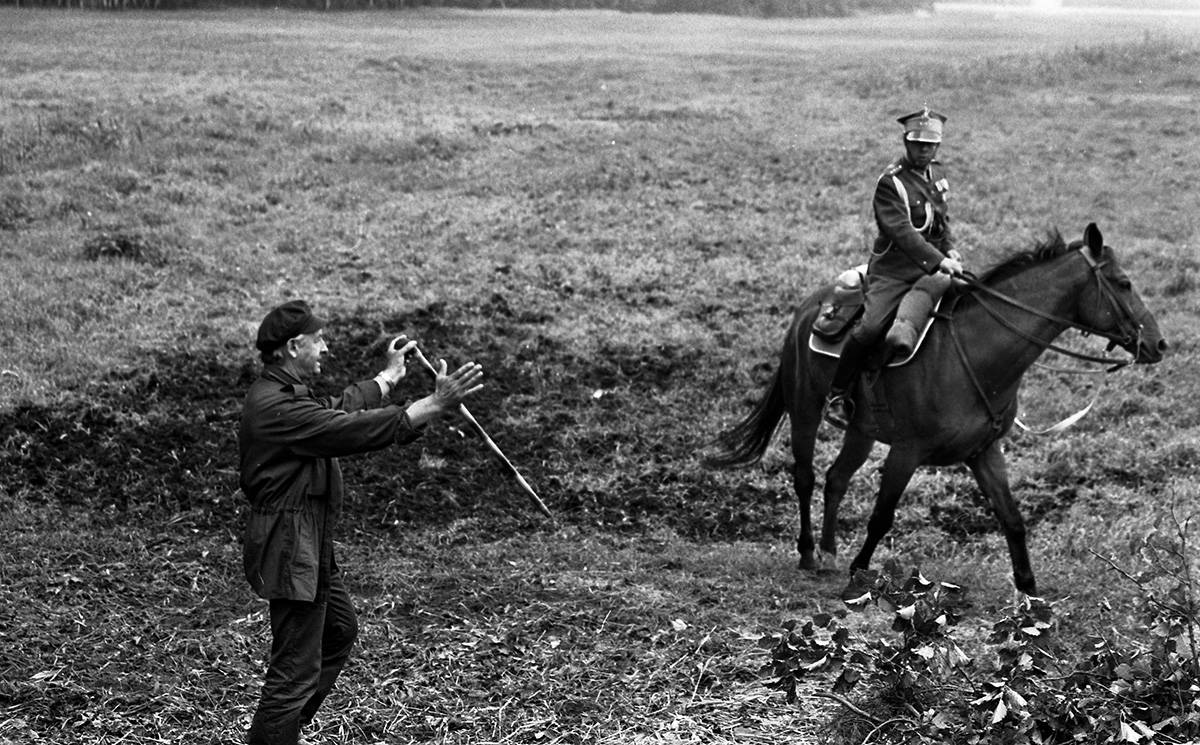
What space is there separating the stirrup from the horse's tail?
0.53 metres

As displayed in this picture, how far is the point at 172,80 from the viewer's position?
2602cm

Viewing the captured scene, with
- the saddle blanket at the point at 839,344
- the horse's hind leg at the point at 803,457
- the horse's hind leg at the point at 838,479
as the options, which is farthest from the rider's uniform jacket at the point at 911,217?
the horse's hind leg at the point at 803,457

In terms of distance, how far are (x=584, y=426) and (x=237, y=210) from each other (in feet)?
26.4

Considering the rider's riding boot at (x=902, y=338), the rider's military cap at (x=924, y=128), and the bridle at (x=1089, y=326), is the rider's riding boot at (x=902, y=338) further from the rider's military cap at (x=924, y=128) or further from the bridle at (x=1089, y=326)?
the rider's military cap at (x=924, y=128)

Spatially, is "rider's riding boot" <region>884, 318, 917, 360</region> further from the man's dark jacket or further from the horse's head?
the man's dark jacket

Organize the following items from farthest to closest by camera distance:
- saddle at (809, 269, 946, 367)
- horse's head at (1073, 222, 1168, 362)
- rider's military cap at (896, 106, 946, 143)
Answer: saddle at (809, 269, 946, 367) < rider's military cap at (896, 106, 946, 143) < horse's head at (1073, 222, 1168, 362)

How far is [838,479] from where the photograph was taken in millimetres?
9953

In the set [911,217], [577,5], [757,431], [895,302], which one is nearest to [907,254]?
[911,217]

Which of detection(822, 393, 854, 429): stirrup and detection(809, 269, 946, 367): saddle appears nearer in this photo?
detection(822, 393, 854, 429): stirrup

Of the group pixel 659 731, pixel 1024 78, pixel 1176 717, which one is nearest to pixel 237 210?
pixel 659 731

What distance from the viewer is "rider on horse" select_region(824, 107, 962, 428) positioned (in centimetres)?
910

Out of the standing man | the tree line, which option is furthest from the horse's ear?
the tree line

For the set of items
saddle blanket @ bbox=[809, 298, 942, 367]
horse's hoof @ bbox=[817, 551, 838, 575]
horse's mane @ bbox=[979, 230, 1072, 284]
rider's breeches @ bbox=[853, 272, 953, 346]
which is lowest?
horse's hoof @ bbox=[817, 551, 838, 575]

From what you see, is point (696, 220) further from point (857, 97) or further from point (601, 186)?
point (857, 97)
